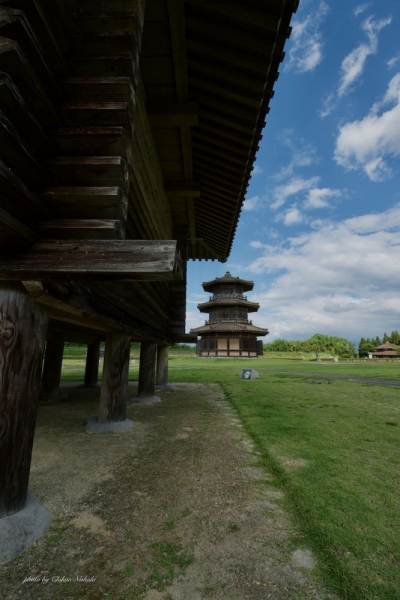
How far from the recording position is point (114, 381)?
5.18m

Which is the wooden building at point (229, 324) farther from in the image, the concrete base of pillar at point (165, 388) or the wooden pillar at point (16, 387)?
the wooden pillar at point (16, 387)

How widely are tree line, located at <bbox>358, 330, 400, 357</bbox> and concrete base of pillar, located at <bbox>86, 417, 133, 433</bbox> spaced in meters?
85.9

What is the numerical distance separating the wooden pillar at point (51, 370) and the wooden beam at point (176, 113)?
635cm

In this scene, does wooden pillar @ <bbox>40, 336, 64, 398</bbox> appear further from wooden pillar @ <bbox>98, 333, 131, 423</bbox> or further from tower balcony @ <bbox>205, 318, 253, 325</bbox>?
tower balcony @ <bbox>205, 318, 253, 325</bbox>

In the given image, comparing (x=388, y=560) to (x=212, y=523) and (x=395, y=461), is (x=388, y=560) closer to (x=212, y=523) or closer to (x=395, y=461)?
(x=212, y=523)

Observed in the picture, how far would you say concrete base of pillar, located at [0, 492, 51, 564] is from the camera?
1990mm

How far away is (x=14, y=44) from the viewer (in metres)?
1.66

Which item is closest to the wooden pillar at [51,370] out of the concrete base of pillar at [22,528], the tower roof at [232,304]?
the concrete base of pillar at [22,528]

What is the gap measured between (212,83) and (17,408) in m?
4.43

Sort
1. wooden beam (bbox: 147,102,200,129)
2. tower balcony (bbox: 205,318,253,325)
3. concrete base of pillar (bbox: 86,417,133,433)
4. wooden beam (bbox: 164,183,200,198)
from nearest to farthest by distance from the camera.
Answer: wooden beam (bbox: 147,102,200,129), concrete base of pillar (bbox: 86,417,133,433), wooden beam (bbox: 164,183,200,198), tower balcony (bbox: 205,318,253,325)

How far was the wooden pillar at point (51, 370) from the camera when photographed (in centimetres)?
810

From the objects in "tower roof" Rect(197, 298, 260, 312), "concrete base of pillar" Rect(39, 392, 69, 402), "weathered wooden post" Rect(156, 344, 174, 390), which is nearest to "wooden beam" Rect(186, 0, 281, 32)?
"concrete base of pillar" Rect(39, 392, 69, 402)

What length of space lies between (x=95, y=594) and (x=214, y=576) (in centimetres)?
69

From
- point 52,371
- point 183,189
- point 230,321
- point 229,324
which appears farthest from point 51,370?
point 230,321
